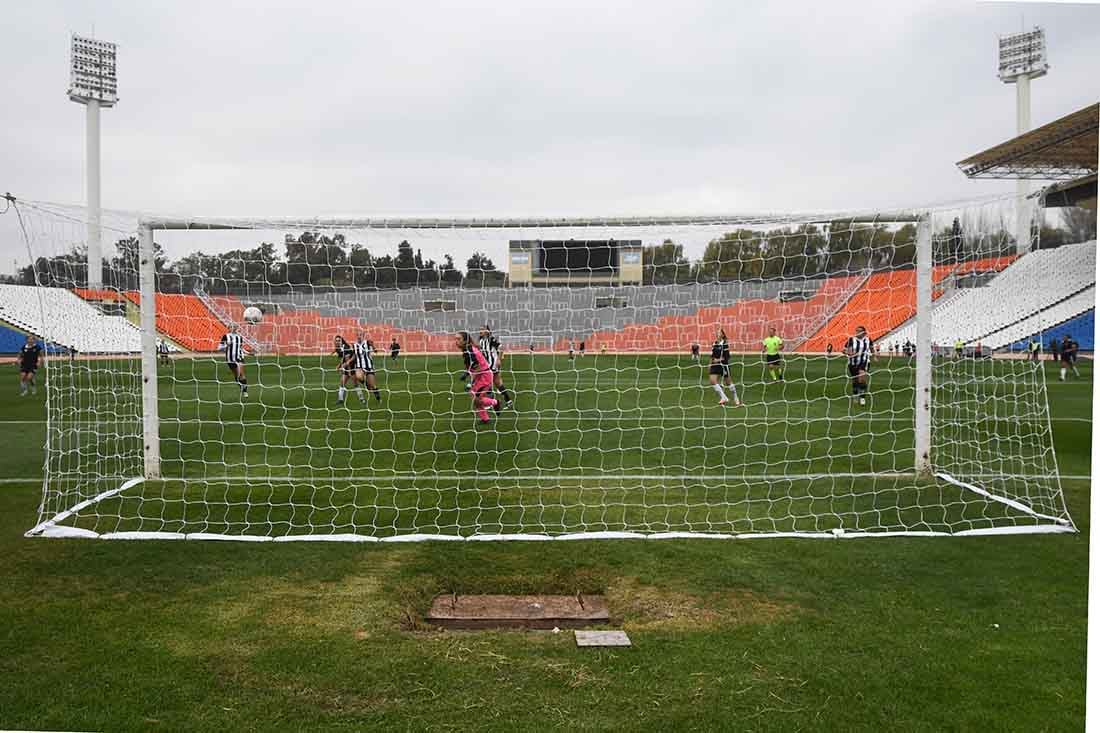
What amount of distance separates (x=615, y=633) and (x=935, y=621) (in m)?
1.98

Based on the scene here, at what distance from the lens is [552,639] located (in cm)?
446

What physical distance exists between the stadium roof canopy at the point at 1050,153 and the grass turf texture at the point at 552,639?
1079 inches

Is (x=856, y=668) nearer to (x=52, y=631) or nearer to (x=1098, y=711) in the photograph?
(x=1098, y=711)

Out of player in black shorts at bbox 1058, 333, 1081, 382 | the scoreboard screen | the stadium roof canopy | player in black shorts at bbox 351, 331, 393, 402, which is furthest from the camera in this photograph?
the stadium roof canopy

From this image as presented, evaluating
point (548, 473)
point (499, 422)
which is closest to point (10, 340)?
point (499, 422)

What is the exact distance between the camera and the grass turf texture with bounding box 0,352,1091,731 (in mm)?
3621

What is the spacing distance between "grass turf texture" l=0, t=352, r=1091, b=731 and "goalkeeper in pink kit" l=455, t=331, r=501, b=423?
23.1 feet

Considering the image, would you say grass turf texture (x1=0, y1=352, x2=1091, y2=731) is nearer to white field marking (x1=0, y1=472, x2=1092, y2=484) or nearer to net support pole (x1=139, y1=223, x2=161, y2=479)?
net support pole (x1=139, y1=223, x2=161, y2=479)

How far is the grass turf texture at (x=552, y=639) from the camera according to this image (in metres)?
3.62

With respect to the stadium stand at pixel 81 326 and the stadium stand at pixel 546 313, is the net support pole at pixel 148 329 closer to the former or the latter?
the stadium stand at pixel 81 326

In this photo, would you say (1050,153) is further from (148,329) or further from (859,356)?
(148,329)

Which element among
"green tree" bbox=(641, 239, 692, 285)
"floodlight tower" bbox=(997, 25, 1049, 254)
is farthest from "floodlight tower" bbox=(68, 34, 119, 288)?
"floodlight tower" bbox=(997, 25, 1049, 254)

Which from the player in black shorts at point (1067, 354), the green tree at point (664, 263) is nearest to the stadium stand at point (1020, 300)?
the player in black shorts at point (1067, 354)

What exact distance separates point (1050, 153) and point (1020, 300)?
6.54m
